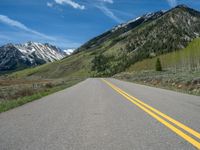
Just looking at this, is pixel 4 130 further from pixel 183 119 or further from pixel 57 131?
pixel 183 119

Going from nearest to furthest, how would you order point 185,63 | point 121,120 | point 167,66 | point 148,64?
point 121,120 → point 185,63 → point 167,66 → point 148,64

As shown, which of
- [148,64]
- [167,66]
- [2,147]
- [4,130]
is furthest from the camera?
[148,64]

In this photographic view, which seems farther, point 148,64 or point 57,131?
point 148,64

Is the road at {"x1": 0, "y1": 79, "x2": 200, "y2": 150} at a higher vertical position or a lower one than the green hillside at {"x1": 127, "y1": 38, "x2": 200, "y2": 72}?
lower

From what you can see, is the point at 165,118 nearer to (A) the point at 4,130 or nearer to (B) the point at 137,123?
(B) the point at 137,123

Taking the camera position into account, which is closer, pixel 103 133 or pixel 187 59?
pixel 103 133

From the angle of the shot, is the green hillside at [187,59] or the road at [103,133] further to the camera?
the green hillside at [187,59]

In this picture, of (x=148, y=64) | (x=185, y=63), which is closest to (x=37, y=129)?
(x=185, y=63)

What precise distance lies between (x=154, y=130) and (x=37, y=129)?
2.75 metres

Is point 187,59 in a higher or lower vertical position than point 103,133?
higher

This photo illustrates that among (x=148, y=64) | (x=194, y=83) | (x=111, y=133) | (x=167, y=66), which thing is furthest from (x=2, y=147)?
(x=148, y=64)

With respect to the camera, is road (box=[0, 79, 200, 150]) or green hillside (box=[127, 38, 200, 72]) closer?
road (box=[0, 79, 200, 150])

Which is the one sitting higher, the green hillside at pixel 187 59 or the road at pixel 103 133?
the green hillside at pixel 187 59

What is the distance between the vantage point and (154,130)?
7098 mm
